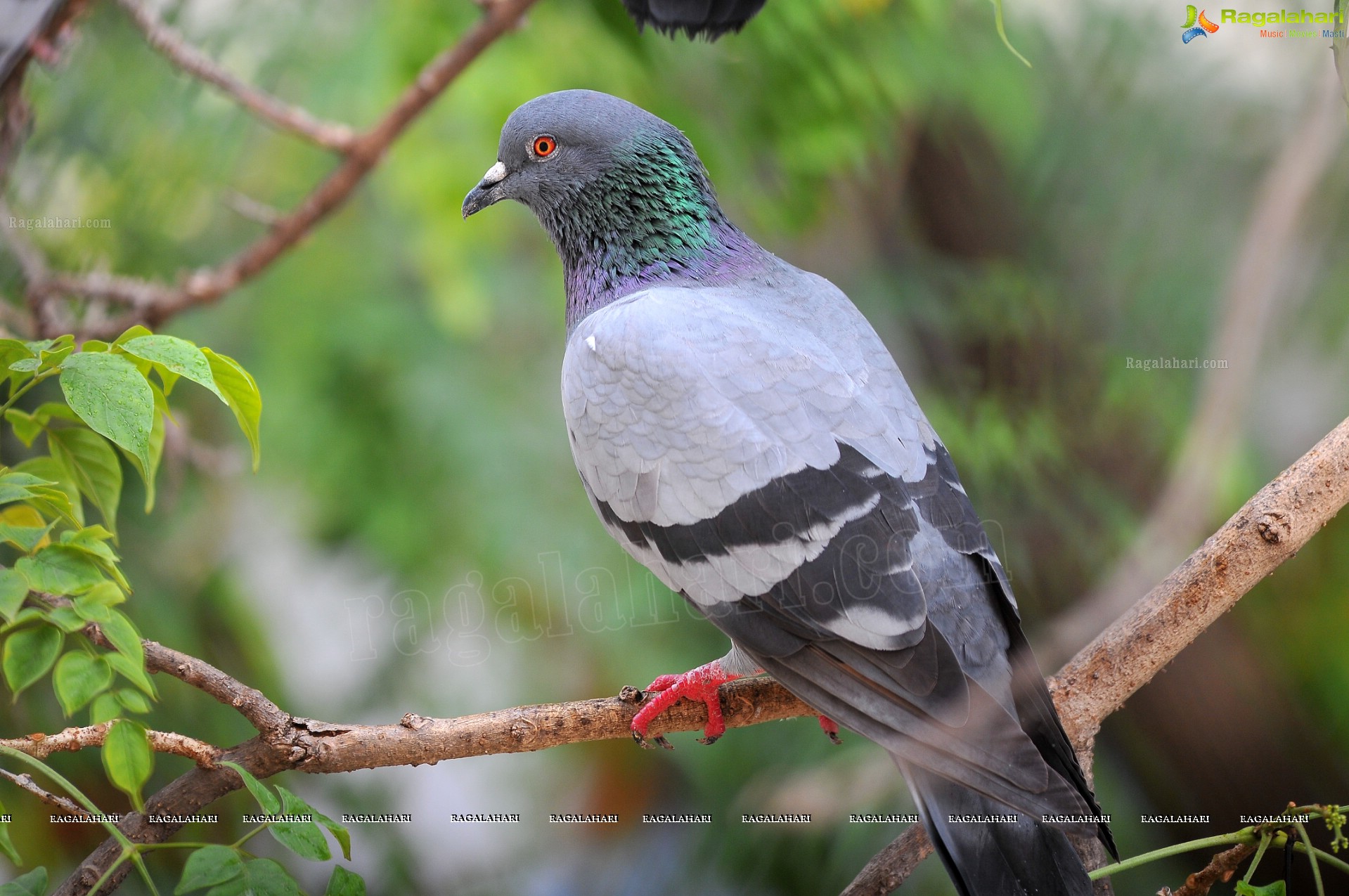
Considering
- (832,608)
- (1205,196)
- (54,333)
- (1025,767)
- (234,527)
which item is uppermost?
(1205,196)

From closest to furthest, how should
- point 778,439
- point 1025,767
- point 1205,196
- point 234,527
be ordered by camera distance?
1. point 1025,767
2. point 778,439
3. point 1205,196
4. point 234,527

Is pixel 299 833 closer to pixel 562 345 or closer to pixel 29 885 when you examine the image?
pixel 29 885

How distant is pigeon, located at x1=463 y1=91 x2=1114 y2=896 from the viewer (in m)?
0.83

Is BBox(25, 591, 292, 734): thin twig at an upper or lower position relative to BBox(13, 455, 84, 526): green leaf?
lower

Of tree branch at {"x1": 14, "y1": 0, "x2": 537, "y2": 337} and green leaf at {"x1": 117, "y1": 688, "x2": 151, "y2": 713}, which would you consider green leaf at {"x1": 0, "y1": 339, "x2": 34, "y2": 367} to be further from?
tree branch at {"x1": 14, "y1": 0, "x2": 537, "y2": 337}

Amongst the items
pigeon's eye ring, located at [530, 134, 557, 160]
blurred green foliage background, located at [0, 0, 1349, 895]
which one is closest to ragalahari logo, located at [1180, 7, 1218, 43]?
blurred green foliage background, located at [0, 0, 1349, 895]

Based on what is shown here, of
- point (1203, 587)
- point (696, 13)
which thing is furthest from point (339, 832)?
point (696, 13)

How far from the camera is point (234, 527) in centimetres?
204

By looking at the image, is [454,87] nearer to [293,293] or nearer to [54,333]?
[293,293]

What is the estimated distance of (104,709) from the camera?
0.74m

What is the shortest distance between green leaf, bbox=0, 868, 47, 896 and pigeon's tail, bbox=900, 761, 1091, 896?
76 cm

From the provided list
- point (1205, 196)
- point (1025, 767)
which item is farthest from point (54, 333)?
point (1205, 196)

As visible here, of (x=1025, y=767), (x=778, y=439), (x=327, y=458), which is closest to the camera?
(x=1025, y=767)

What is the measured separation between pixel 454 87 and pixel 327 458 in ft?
2.53
